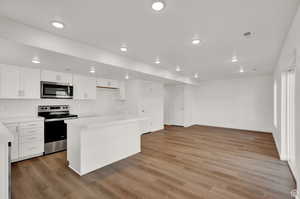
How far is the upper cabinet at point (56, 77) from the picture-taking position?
3844mm

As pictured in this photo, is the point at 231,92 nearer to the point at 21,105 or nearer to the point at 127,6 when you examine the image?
the point at 127,6

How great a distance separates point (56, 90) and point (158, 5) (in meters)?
3.80

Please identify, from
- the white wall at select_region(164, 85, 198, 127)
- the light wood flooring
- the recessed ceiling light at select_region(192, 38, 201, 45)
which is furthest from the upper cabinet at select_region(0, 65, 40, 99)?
the white wall at select_region(164, 85, 198, 127)

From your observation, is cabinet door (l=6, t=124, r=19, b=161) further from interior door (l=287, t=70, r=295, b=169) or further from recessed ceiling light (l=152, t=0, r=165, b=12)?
interior door (l=287, t=70, r=295, b=169)

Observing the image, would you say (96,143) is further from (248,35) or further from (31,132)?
(248,35)

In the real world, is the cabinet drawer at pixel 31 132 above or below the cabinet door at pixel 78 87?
below

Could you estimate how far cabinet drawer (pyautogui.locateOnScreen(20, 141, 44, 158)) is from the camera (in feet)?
10.7

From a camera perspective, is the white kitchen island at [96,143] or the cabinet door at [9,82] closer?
the white kitchen island at [96,143]

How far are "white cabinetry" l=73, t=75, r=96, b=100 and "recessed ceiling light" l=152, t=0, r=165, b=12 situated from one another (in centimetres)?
372

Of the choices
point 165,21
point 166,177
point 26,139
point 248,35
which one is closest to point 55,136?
point 26,139

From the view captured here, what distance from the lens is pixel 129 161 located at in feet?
10.5

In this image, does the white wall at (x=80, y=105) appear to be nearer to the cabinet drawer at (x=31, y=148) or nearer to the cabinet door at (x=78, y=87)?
the cabinet door at (x=78, y=87)

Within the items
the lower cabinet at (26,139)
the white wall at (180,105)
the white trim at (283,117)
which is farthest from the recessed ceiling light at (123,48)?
the white wall at (180,105)

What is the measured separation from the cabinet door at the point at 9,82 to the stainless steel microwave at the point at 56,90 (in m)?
0.51
